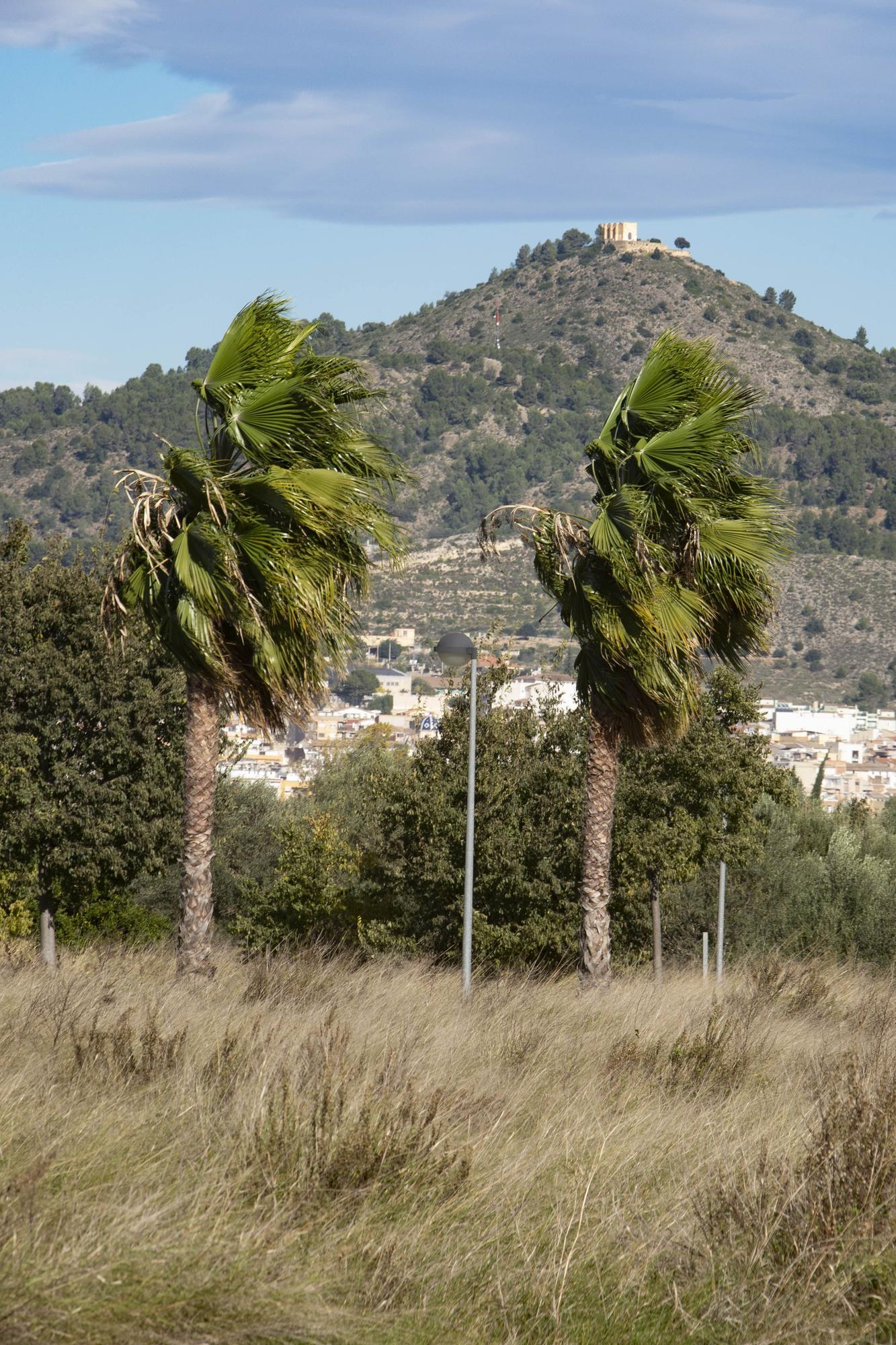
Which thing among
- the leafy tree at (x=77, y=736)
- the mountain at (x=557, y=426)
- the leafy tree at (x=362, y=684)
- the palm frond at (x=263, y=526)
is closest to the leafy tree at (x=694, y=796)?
the leafy tree at (x=77, y=736)

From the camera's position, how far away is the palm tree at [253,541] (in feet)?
39.3

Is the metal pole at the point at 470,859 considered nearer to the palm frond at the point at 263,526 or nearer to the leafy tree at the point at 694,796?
the palm frond at the point at 263,526

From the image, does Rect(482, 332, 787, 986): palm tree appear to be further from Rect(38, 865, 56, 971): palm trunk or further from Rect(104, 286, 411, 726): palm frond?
Rect(38, 865, 56, 971): palm trunk

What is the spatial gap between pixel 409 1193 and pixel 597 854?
31.2 feet

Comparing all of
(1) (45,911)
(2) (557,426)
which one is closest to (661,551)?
(1) (45,911)

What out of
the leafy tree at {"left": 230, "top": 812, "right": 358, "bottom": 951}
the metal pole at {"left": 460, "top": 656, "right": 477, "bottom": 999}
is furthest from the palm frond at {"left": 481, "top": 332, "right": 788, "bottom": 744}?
the leafy tree at {"left": 230, "top": 812, "right": 358, "bottom": 951}

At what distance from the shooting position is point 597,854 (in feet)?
47.8

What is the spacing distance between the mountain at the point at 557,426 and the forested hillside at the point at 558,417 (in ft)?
0.73

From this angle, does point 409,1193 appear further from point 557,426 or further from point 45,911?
point 557,426

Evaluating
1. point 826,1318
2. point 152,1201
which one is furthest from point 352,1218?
point 826,1318

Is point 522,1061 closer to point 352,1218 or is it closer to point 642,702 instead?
point 352,1218

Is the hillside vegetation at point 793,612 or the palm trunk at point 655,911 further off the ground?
the hillside vegetation at point 793,612

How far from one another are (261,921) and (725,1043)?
15.8 m

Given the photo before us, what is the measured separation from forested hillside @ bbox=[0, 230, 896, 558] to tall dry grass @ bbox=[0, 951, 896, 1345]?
→ 156 metres
